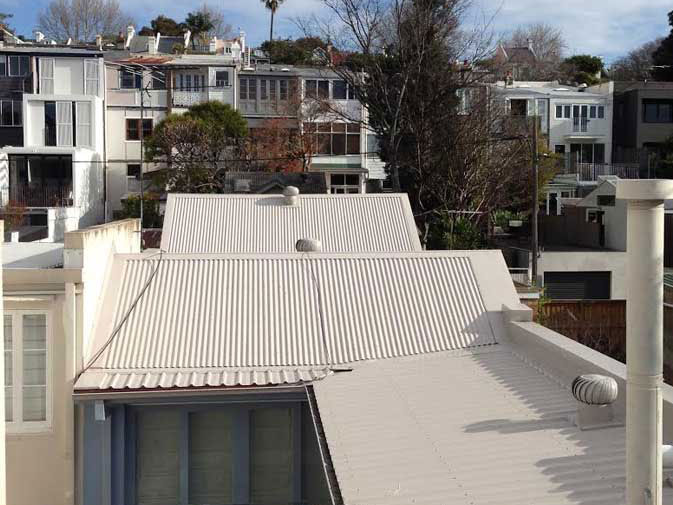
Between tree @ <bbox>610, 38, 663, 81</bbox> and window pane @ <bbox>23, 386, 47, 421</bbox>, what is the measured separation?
73421mm

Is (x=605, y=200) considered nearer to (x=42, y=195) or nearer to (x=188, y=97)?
(x=188, y=97)

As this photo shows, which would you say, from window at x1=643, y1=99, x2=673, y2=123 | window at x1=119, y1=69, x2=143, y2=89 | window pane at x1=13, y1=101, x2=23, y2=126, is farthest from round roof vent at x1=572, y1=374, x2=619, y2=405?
window at x1=643, y1=99, x2=673, y2=123

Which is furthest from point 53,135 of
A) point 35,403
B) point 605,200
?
point 35,403

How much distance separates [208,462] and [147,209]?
3606 centimetres

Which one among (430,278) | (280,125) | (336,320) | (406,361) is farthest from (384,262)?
(280,125)

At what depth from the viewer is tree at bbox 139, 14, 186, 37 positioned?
81375mm

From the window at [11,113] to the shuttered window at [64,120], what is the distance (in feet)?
10.8

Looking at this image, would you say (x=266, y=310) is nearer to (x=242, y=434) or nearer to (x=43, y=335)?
(x=242, y=434)

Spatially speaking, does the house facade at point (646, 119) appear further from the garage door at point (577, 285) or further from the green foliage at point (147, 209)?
the green foliage at point (147, 209)

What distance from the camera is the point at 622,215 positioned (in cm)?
3338

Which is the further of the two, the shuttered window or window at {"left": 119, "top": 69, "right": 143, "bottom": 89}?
window at {"left": 119, "top": 69, "right": 143, "bottom": 89}

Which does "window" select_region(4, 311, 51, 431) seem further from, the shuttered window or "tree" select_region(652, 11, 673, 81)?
"tree" select_region(652, 11, 673, 81)

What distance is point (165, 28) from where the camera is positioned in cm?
8262

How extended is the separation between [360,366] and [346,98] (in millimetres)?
42212
